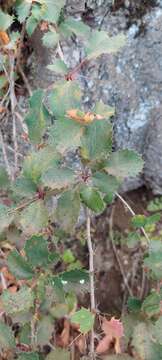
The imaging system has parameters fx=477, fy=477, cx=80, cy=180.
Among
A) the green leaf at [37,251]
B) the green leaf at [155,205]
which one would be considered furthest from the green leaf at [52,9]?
the green leaf at [155,205]

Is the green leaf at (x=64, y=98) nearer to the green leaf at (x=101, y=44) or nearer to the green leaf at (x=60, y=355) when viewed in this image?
the green leaf at (x=101, y=44)

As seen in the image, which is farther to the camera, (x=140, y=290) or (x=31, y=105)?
(x=140, y=290)

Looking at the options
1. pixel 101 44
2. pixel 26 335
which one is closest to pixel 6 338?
pixel 26 335

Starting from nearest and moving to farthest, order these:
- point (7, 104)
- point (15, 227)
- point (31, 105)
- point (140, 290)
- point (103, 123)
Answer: point (103, 123) → point (31, 105) → point (15, 227) → point (7, 104) → point (140, 290)

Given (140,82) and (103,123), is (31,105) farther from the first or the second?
(140,82)

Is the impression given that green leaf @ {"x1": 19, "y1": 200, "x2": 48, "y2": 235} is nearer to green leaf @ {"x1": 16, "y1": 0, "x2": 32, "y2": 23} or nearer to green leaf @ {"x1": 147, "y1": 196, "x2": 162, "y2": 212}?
green leaf @ {"x1": 16, "y1": 0, "x2": 32, "y2": 23}

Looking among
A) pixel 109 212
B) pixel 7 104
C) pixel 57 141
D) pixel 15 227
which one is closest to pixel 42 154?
pixel 57 141
